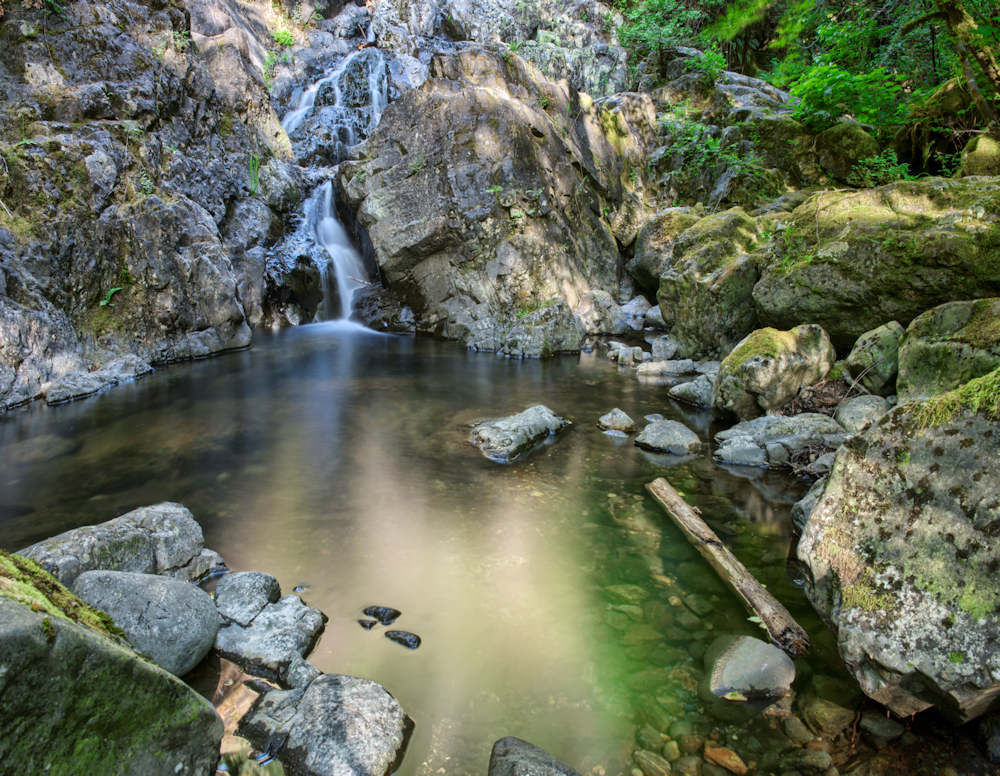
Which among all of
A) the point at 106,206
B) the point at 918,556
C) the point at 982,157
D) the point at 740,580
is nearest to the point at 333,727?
the point at 740,580

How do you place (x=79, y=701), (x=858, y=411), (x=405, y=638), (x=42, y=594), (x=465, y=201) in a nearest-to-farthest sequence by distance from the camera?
(x=79, y=701) → (x=42, y=594) → (x=405, y=638) → (x=858, y=411) → (x=465, y=201)

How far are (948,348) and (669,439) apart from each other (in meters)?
3.17

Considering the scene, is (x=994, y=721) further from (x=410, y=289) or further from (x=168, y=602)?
(x=410, y=289)

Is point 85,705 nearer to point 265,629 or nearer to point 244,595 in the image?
point 265,629

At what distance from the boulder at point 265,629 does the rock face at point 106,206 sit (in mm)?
8322

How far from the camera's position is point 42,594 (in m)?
1.99

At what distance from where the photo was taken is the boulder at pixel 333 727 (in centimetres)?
247

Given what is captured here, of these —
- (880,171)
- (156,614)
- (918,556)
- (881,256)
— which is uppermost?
(880,171)

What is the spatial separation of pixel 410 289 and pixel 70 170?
8.46 meters

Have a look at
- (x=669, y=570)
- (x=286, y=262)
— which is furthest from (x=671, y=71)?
(x=669, y=570)

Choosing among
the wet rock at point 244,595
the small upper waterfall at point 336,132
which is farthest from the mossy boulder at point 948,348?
the small upper waterfall at point 336,132

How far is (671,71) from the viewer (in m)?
22.0

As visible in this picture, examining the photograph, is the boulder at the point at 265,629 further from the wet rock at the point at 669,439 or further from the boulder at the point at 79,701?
the wet rock at the point at 669,439

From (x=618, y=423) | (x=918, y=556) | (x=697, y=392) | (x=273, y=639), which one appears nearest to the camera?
(x=918, y=556)
